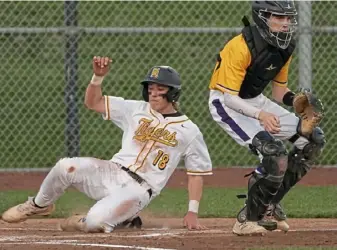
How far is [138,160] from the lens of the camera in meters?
7.60

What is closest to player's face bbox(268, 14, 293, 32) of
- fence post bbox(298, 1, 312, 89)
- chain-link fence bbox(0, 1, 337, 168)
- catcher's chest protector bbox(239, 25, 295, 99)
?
catcher's chest protector bbox(239, 25, 295, 99)

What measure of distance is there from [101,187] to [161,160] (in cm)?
45

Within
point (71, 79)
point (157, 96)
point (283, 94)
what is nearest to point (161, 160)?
point (157, 96)

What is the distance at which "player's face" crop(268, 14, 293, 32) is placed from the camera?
7.47 m

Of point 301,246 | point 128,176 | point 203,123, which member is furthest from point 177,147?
point 203,123

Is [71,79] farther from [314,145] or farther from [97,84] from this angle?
[314,145]

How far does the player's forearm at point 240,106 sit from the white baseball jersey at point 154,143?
0.44m

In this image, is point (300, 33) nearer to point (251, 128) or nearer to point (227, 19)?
point (227, 19)

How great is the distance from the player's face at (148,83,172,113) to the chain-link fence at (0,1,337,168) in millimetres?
4154

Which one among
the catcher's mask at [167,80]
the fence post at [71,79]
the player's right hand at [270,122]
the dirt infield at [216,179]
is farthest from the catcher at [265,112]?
the fence post at [71,79]

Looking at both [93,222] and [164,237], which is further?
[93,222]

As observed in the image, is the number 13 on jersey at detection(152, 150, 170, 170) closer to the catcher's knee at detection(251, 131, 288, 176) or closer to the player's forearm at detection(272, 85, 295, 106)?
the catcher's knee at detection(251, 131, 288, 176)

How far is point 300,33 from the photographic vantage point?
1197 centimetres

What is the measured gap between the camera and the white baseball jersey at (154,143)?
25.0ft
